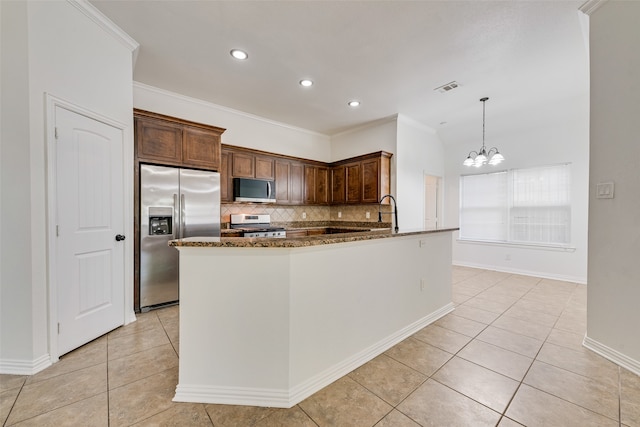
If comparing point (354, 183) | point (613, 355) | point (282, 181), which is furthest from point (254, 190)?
point (613, 355)

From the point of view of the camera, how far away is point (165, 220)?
10.6 ft

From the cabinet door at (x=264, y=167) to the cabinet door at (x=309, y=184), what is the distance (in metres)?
0.80

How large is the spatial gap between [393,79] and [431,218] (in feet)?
12.9

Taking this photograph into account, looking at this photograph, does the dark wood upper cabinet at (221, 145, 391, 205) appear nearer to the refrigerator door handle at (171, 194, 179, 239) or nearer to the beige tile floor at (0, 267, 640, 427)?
the refrigerator door handle at (171, 194, 179, 239)

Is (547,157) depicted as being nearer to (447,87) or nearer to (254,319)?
(447,87)

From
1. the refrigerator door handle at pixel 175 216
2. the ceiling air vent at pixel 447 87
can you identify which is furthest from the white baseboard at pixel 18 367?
the ceiling air vent at pixel 447 87

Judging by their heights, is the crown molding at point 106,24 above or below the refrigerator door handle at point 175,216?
above

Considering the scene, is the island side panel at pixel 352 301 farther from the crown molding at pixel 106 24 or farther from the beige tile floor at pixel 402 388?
the crown molding at pixel 106 24

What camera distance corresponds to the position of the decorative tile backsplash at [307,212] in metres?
4.71

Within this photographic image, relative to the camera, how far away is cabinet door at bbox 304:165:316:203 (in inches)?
215

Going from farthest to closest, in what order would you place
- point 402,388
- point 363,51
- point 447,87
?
point 447,87, point 363,51, point 402,388

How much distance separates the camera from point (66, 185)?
219cm

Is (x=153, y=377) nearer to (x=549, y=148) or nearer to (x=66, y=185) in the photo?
(x=66, y=185)

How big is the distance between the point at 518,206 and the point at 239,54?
18.6 ft
